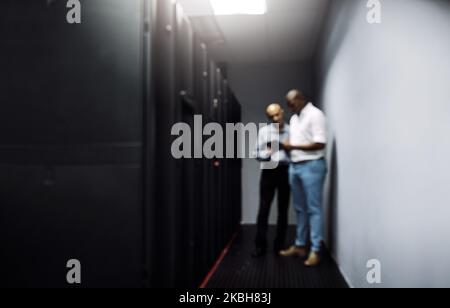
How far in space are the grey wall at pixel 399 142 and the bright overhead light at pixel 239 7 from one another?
39.9 inches

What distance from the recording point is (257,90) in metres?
5.16

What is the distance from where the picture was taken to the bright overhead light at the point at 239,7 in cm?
318

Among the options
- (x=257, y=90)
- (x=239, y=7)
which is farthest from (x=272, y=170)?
(x=257, y=90)

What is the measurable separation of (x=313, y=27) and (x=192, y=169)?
2477 mm

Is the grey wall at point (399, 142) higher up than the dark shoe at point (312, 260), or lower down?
higher up

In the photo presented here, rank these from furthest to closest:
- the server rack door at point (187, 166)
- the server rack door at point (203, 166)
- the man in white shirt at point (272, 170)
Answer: the man in white shirt at point (272, 170)
the server rack door at point (203, 166)
the server rack door at point (187, 166)

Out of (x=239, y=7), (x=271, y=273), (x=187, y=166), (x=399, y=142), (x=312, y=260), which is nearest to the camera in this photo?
(x=399, y=142)

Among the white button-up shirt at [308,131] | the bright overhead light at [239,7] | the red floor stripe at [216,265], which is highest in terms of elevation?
the bright overhead light at [239,7]

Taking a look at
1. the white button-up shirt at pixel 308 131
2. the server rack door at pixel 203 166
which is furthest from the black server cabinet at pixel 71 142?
Answer: the white button-up shirt at pixel 308 131

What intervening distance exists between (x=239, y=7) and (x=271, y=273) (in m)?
2.25

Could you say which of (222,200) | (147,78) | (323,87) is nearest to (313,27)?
(323,87)

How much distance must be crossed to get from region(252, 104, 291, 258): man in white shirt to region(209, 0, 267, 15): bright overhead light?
2.96 ft

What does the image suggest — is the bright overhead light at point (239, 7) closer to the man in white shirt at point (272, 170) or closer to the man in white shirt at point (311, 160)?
the man in white shirt at point (272, 170)

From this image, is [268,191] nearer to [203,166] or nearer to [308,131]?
[308,131]
